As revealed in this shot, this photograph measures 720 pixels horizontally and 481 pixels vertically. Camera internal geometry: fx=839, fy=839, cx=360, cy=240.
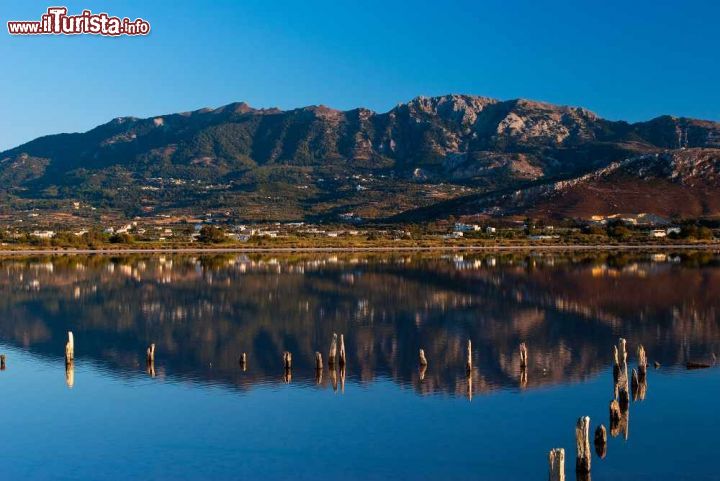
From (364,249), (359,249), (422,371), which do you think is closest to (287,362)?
(422,371)

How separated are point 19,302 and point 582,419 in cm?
5308

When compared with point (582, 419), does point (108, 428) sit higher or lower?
lower

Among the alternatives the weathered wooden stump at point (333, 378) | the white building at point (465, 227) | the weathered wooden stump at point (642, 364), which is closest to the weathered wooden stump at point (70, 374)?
the weathered wooden stump at point (333, 378)

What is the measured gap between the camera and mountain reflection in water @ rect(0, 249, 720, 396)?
39781 millimetres

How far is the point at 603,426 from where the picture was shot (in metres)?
27.0

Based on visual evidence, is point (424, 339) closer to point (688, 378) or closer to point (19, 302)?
point (688, 378)

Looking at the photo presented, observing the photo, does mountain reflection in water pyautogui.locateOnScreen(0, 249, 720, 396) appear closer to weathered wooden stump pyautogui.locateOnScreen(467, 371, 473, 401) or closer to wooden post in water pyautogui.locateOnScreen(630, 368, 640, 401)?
weathered wooden stump pyautogui.locateOnScreen(467, 371, 473, 401)

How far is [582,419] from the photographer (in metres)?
22.0

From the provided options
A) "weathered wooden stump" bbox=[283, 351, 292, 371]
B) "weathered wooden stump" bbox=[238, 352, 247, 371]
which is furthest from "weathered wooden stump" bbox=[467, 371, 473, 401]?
"weathered wooden stump" bbox=[238, 352, 247, 371]

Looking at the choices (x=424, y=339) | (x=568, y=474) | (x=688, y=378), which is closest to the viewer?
(x=568, y=474)

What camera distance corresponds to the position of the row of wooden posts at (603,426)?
20.2m

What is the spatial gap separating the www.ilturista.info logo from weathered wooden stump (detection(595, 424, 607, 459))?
2047 inches

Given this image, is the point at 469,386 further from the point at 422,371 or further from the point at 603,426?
the point at 603,426

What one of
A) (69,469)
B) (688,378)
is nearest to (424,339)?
(688,378)
